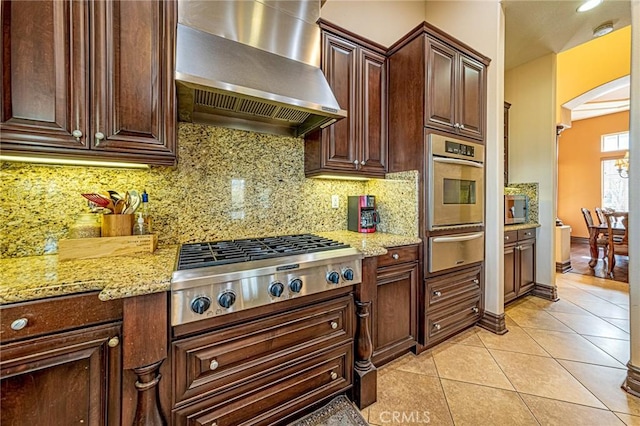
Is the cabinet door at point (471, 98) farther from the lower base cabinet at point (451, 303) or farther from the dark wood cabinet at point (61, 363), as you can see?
the dark wood cabinet at point (61, 363)

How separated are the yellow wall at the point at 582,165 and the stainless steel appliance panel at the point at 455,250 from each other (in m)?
7.36

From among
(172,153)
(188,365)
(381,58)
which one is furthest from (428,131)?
(188,365)

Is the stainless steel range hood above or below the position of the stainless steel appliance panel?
above

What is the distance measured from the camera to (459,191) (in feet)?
7.16

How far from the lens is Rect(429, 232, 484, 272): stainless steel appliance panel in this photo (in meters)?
2.00

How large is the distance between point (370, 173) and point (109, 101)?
5.74 ft

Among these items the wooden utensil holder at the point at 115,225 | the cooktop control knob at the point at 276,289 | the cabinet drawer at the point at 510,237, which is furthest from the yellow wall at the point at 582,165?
the wooden utensil holder at the point at 115,225

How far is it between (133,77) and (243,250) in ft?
3.41

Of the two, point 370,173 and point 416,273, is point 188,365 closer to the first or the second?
point 416,273

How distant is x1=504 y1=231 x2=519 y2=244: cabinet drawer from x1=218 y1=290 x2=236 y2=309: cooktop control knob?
297 cm

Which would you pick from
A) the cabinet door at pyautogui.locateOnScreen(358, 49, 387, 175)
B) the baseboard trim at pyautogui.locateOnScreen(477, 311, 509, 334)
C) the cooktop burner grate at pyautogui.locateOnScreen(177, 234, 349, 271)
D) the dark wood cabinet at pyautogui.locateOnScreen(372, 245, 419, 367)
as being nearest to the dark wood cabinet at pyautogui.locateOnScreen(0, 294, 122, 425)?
the cooktop burner grate at pyautogui.locateOnScreen(177, 234, 349, 271)

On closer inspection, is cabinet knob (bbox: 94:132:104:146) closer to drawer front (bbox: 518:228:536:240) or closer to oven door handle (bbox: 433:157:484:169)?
oven door handle (bbox: 433:157:484:169)

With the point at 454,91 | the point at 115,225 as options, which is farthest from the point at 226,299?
the point at 454,91

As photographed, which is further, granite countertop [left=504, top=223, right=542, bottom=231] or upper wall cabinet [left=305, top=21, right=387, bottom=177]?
granite countertop [left=504, top=223, right=542, bottom=231]
